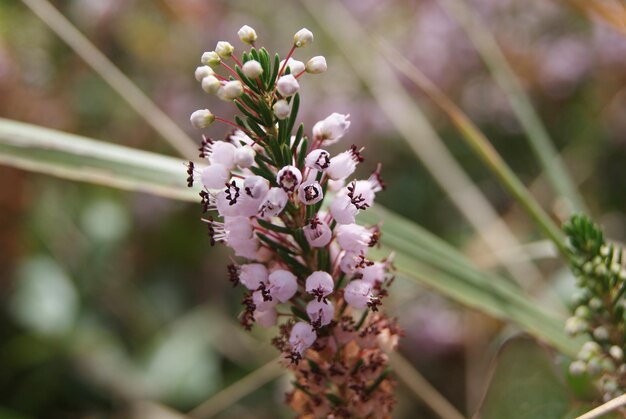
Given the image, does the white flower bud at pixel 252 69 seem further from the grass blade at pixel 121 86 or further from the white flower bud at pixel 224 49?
the grass blade at pixel 121 86

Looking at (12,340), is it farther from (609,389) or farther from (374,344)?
(609,389)

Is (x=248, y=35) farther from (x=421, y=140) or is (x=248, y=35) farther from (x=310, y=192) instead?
(x=421, y=140)

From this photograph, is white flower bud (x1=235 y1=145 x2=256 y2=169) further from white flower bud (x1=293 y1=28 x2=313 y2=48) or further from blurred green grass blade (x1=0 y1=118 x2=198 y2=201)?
blurred green grass blade (x1=0 y1=118 x2=198 y2=201)

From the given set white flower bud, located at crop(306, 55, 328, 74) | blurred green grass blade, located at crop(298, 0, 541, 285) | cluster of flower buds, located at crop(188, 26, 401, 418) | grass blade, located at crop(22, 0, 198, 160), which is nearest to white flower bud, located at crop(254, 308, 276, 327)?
cluster of flower buds, located at crop(188, 26, 401, 418)

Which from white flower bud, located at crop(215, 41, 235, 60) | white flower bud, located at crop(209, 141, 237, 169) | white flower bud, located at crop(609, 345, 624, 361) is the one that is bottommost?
white flower bud, located at crop(609, 345, 624, 361)

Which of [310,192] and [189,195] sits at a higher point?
[189,195]

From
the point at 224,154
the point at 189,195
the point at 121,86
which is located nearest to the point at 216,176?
the point at 224,154

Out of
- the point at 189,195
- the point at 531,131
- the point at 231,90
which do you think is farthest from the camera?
the point at 531,131

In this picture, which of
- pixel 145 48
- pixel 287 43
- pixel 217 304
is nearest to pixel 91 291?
pixel 217 304
